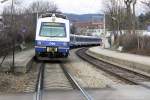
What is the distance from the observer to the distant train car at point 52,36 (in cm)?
3734

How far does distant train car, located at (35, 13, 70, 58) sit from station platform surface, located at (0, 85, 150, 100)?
1989 cm

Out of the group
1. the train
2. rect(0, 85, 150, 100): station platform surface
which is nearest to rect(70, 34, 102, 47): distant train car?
the train

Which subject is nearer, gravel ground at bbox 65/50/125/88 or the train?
gravel ground at bbox 65/50/125/88

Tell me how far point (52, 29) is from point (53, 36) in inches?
28.7

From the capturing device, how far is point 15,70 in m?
26.2

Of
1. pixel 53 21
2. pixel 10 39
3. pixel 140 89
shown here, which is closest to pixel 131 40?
pixel 53 21

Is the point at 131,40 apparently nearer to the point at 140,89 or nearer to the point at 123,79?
the point at 123,79

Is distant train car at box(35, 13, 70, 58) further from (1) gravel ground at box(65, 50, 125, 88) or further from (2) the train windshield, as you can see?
(1) gravel ground at box(65, 50, 125, 88)

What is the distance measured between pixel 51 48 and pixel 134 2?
89.3ft

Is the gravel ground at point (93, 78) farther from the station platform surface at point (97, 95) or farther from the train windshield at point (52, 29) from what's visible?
the train windshield at point (52, 29)

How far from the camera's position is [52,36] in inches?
1475

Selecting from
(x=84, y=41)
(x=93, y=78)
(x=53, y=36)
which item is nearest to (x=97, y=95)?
(x=93, y=78)

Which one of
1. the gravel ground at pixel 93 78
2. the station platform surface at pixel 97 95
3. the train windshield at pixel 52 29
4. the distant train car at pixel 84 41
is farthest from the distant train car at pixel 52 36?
the distant train car at pixel 84 41

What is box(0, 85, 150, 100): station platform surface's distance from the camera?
1527cm
